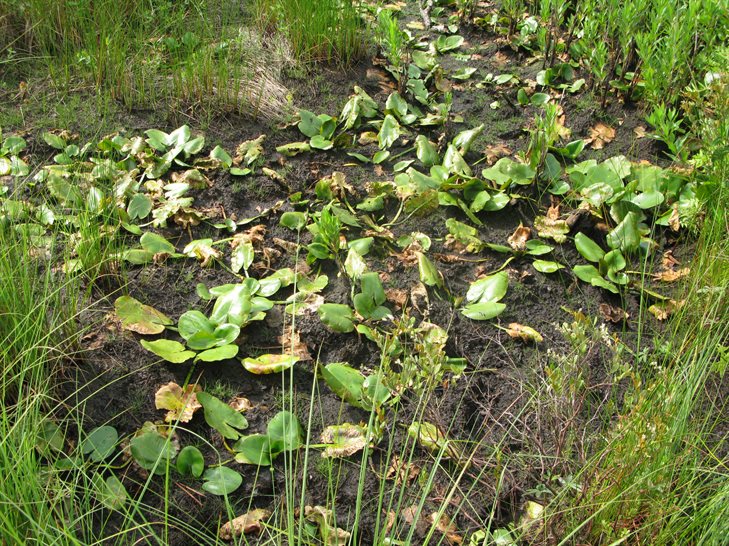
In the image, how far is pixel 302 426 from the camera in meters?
1.98

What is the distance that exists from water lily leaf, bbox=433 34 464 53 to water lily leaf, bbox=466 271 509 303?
1.78 m

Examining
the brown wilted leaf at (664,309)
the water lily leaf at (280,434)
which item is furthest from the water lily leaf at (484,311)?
the water lily leaf at (280,434)

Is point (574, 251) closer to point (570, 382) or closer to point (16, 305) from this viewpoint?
point (570, 382)

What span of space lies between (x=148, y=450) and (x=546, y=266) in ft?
4.62

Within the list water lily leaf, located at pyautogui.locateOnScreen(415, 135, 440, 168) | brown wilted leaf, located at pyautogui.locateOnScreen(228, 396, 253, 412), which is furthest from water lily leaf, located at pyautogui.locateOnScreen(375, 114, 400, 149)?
brown wilted leaf, located at pyautogui.locateOnScreen(228, 396, 253, 412)

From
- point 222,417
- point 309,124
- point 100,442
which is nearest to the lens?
point 100,442

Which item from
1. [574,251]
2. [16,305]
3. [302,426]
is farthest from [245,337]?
[574,251]

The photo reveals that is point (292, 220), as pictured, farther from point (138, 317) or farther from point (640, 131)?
point (640, 131)

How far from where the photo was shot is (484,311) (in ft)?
7.47

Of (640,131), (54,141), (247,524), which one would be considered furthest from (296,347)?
(640,131)

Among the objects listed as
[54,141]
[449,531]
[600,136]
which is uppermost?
[54,141]

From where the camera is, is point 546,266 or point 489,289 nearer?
point 489,289

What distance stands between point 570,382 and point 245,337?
1.02 metres

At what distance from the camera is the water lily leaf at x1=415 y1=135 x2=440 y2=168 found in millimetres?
2941
